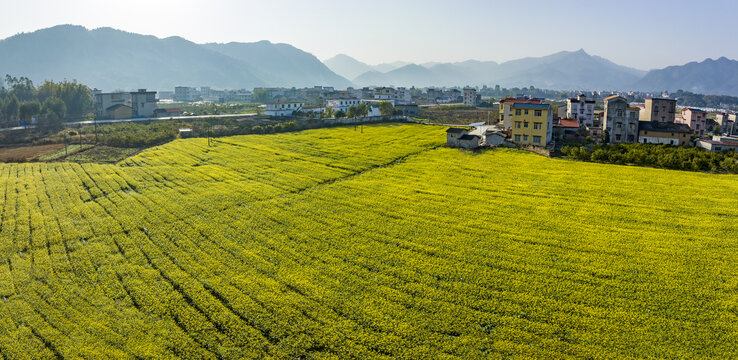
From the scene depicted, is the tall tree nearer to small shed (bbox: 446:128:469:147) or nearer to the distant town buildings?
the distant town buildings

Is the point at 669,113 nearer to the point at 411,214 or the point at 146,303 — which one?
the point at 411,214

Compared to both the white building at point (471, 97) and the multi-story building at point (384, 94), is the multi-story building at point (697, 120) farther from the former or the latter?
the multi-story building at point (384, 94)

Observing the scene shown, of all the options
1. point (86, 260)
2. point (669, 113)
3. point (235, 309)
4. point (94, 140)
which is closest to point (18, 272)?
point (86, 260)

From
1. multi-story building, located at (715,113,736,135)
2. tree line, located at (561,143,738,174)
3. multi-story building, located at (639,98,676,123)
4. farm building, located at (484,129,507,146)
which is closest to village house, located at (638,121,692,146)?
tree line, located at (561,143,738,174)

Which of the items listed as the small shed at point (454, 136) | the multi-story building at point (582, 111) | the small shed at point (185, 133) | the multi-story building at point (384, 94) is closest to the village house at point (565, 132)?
the multi-story building at point (582, 111)

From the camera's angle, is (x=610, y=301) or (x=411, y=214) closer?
(x=610, y=301)

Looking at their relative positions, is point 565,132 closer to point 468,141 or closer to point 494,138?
point 494,138

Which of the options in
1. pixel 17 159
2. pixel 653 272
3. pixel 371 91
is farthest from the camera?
pixel 371 91
